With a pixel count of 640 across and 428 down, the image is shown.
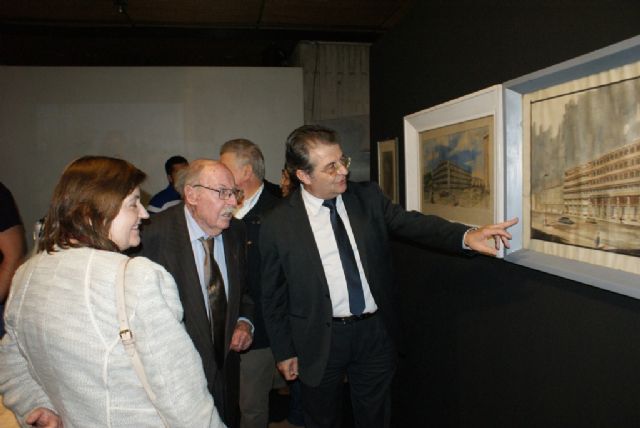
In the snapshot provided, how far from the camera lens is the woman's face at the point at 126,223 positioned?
129cm

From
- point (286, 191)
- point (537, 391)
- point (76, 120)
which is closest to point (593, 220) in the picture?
point (537, 391)

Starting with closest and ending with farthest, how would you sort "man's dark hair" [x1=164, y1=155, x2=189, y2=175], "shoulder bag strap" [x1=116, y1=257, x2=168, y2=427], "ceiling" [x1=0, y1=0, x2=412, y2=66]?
1. "shoulder bag strap" [x1=116, y1=257, x2=168, y2=427]
2. "ceiling" [x1=0, y1=0, x2=412, y2=66]
3. "man's dark hair" [x1=164, y1=155, x2=189, y2=175]

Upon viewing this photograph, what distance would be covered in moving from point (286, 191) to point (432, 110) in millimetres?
1859

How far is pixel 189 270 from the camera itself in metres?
2.02

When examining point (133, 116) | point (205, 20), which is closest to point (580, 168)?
point (205, 20)

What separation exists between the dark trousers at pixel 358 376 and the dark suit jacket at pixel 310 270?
62 mm

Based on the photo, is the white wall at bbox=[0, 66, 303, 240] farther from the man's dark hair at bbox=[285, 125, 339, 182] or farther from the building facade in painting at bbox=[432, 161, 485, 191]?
the building facade in painting at bbox=[432, 161, 485, 191]

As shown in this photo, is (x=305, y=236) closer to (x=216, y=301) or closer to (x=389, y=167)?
(x=216, y=301)

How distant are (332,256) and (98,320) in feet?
4.22

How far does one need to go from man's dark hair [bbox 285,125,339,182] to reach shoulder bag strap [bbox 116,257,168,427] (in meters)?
1.19

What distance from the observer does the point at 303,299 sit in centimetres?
225

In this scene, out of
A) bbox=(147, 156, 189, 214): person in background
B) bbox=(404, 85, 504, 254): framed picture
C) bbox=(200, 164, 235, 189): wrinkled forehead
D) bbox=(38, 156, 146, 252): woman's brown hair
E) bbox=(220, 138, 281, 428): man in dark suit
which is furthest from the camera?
bbox=(147, 156, 189, 214): person in background

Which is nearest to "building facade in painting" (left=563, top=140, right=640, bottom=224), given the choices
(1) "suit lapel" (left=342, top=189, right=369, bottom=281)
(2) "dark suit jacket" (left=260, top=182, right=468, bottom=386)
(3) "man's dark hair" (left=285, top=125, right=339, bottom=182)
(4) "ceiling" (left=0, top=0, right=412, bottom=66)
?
(2) "dark suit jacket" (left=260, top=182, right=468, bottom=386)

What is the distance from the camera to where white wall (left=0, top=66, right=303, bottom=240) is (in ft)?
16.9
